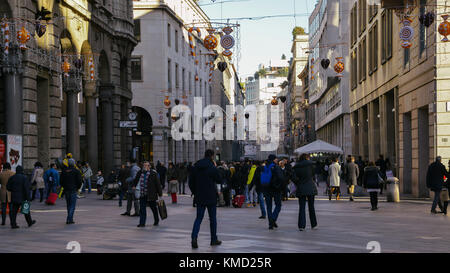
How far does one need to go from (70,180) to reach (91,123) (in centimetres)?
1720

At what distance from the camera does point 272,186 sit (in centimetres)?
1686

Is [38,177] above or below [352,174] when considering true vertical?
above

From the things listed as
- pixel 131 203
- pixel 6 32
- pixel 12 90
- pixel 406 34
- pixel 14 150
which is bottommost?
pixel 131 203

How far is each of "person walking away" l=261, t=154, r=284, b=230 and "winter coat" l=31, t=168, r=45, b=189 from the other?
35.7 ft

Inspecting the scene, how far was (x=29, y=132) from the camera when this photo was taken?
82.8ft

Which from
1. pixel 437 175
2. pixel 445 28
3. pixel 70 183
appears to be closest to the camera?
pixel 70 183

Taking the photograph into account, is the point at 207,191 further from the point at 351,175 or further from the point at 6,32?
Result: the point at 351,175

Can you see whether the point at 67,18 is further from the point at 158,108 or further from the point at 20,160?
the point at 158,108

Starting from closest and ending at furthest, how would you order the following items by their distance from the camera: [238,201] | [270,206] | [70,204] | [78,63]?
[270,206], [70,204], [238,201], [78,63]

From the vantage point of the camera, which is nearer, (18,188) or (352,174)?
(18,188)

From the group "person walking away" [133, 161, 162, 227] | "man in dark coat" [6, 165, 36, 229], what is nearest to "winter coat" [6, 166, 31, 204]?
"man in dark coat" [6, 165, 36, 229]

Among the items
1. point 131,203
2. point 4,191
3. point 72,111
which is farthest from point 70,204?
point 72,111

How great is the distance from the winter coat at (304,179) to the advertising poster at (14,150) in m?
10.0

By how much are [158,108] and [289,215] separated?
130 feet
